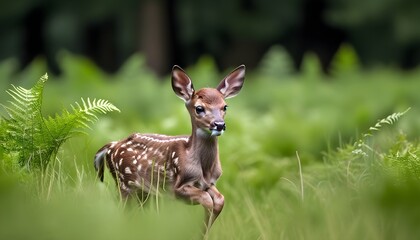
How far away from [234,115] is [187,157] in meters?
7.81

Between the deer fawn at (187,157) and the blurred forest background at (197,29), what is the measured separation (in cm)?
2176

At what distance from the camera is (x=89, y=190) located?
399 cm

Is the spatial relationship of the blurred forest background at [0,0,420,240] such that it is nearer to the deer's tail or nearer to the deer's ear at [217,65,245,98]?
the deer's tail

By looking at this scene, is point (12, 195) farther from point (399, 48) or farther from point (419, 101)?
point (399, 48)

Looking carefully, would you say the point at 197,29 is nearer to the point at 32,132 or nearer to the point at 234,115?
the point at 234,115

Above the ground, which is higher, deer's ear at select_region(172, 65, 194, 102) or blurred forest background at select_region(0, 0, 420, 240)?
deer's ear at select_region(172, 65, 194, 102)

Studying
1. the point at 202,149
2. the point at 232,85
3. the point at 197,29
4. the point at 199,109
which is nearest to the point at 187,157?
the point at 202,149

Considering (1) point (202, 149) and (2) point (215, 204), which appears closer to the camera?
(2) point (215, 204)

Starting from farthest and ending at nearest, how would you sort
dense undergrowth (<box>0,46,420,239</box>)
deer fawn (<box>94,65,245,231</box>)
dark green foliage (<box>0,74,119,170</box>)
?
dark green foliage (<box>0,74,119,170</box>) < deer fawn (<box>94,65,245,231</box>) < dense undergrowth (<box>0,46,420,239</box>)

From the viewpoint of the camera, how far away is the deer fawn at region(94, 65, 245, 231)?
12.3ft

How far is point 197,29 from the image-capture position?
2811cm

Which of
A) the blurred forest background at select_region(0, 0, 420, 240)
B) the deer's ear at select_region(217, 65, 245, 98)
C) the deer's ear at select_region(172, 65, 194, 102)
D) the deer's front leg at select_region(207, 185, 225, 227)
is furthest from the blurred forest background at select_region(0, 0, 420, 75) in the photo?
the deer's front leg at select_region(207, 185, 225, 227)

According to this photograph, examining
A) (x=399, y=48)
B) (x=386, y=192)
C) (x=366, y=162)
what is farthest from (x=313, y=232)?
(x=399, y=48)

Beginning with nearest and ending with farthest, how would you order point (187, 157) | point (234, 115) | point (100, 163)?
point (187, 157)
point (100, 163)
point (234, 115)
